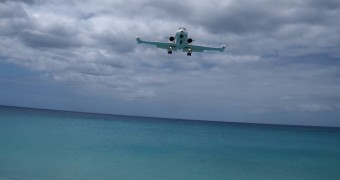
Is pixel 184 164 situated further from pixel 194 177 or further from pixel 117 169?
pixel 117 169

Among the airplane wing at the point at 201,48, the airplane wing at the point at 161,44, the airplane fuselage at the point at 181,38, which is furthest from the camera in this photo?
the airplane wing at the point at 201,48

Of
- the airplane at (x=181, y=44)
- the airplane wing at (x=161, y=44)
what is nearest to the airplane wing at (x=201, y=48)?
the airplane at (x=181, y=44)

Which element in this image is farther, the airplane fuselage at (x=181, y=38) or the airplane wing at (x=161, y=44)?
the airplane wing at (x=161, y=44)

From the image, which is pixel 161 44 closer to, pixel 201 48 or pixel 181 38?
pixel 181 38

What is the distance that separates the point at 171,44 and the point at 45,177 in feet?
70.6

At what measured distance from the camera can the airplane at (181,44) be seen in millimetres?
38088

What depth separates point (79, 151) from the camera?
4566cm

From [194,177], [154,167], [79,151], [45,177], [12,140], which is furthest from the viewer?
[12,140]

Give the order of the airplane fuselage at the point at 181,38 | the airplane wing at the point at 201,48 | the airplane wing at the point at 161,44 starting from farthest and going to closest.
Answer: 1. the airplane wing at the point at 201,48
2. the airplane wing at the point at 161,44
3. the airplane fuselage at the point at 181,38

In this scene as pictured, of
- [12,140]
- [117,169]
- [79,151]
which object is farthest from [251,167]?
[12,140]

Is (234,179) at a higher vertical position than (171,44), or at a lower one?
lower

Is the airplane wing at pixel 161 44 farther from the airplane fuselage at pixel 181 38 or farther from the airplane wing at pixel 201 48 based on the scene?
the airplane wing at pixel 201 48

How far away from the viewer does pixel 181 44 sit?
1575 inches

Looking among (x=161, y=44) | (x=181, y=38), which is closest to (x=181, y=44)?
(x=181, y=38)
